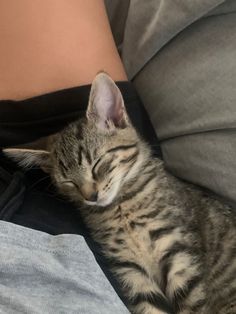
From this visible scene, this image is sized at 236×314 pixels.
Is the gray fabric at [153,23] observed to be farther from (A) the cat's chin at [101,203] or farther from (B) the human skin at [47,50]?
(A) the cat's chin at [101,203]

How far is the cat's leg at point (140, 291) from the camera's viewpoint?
107 cm

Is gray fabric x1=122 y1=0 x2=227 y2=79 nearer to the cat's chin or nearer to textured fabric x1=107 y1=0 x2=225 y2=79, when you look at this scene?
textured fabric x1=107 y1=0 x2=225 y2=79

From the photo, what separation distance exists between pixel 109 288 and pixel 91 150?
38 centimetres

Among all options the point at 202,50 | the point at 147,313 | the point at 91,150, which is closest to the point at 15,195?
the point at 91,150

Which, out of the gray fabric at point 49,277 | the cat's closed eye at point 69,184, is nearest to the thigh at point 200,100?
the cat's closed eye at point 69,184

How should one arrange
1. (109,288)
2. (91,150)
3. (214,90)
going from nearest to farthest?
(109,288), (214,90), (91,150)

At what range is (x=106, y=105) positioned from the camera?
1112mm

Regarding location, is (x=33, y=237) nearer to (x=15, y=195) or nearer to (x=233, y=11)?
(x=15, y=195)

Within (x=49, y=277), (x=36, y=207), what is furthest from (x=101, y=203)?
(x=49, y=277)

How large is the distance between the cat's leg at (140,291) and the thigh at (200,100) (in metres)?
0.25

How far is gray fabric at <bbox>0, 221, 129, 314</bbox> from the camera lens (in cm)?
79

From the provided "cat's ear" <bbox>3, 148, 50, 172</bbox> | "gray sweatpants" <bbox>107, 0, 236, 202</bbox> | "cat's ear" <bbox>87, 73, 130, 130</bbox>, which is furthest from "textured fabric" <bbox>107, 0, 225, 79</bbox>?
"cat's ear" <bbox>3, 148, 50, 172</bbox>

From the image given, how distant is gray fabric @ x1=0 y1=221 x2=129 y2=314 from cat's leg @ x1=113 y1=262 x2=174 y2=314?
0.20 metres

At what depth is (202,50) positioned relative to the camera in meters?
1.08
